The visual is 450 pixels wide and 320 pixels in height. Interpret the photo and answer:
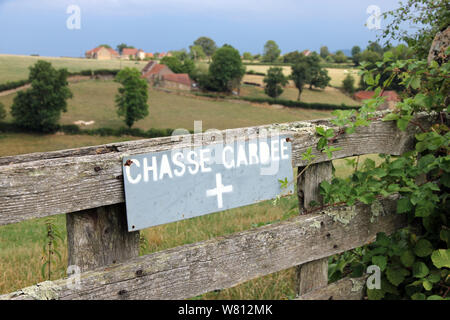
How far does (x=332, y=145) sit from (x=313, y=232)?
0.63m

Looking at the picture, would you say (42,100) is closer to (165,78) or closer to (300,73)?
(165,78)

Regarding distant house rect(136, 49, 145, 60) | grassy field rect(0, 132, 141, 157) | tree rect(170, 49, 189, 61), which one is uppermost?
distant house rect(136, 49, 145, 60)

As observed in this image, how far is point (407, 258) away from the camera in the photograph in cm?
297

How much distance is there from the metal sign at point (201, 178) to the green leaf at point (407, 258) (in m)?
1.05

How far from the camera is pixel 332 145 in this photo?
289 cm

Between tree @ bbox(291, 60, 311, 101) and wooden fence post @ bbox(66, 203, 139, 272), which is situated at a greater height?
tree @ bbox(291, 60, 311, 101)

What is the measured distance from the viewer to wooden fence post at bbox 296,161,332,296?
2857mm

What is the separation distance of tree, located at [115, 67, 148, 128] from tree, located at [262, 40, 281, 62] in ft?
151

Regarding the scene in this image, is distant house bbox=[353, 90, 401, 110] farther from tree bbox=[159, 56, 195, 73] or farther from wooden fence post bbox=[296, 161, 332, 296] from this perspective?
tree bbox=[159, 56, 195, 73]

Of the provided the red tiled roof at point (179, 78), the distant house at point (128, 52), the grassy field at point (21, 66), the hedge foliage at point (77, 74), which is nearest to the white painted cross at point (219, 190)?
the hedge foliage at point (77, 74)

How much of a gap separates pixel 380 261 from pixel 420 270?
0.89 ft

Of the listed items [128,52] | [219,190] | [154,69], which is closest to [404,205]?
[219,190]

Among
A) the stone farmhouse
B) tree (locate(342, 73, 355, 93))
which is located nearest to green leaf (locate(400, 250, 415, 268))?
tree (locate(342, 73, 355, 93))
